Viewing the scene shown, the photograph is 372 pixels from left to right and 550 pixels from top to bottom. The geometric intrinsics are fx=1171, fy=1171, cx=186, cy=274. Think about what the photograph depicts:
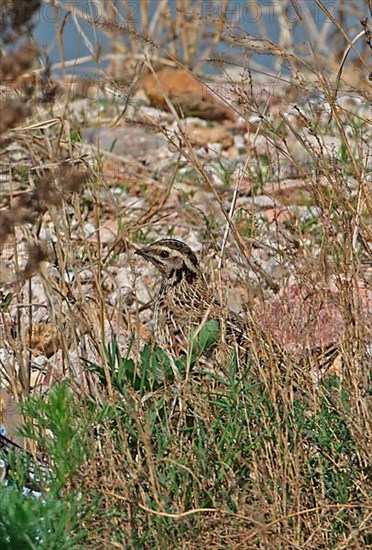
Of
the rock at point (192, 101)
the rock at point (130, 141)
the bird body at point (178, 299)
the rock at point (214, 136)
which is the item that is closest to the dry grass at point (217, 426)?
the bird body at point (178, 299)

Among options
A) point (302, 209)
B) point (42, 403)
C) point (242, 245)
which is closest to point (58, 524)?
point (42, 403)

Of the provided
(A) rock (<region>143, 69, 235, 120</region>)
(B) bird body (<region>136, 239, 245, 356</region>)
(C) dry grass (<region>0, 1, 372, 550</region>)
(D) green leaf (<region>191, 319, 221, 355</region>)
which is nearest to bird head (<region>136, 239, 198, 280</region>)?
(B) bird body (<region>136, 239, 245, 356</region>)

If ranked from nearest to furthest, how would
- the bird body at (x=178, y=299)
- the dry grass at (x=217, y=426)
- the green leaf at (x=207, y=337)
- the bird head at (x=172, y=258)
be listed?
1. the dry grass at (x=217, y=426)
2. the green leaf at (x=207, y=337)
3. the bird body at (x=178, y=299)
4. the bird head at (x=172, y=258)

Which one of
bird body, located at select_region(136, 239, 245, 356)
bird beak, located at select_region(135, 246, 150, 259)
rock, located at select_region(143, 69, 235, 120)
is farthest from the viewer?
rock, located at select_region(143, 69, 235, 120)

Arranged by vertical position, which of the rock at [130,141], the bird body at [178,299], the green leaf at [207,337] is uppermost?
the green leaf at [207,337]

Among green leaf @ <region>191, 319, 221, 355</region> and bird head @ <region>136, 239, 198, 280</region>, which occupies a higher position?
green leaf @ <region>191, 319, 221, 355</region>

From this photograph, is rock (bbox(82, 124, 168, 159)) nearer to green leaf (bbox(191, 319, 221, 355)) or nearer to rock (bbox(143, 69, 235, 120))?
rock (bbox(143, 69, 235, 120))

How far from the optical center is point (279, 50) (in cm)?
410

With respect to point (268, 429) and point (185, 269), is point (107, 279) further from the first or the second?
point (268, 429)

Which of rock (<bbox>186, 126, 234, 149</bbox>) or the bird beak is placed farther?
rock (<bbox>186, 126, 234, 149</bbox>)

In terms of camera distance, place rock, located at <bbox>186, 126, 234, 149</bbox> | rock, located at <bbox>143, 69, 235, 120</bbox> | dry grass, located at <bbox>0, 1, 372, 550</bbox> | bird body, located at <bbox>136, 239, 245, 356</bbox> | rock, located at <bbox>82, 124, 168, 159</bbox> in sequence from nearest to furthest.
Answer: dry grass, located at <bbox>0, 1, 372, 550</bbox>
bird body, located at <bbox>136, 239, 245, 356</bbox>
rock, located at <bbox>82, 124, 168, 159</bbox>
rock, located at <bbox>186, 126, 234, 149</bbox>
rock, located at <bbox>143, 69, 235, 120</bbox>

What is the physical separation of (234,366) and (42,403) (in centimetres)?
76

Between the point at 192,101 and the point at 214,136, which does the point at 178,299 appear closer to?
the point at 214,136

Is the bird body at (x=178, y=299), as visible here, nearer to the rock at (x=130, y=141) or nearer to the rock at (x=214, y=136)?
the rock at (x=130, y=141)
